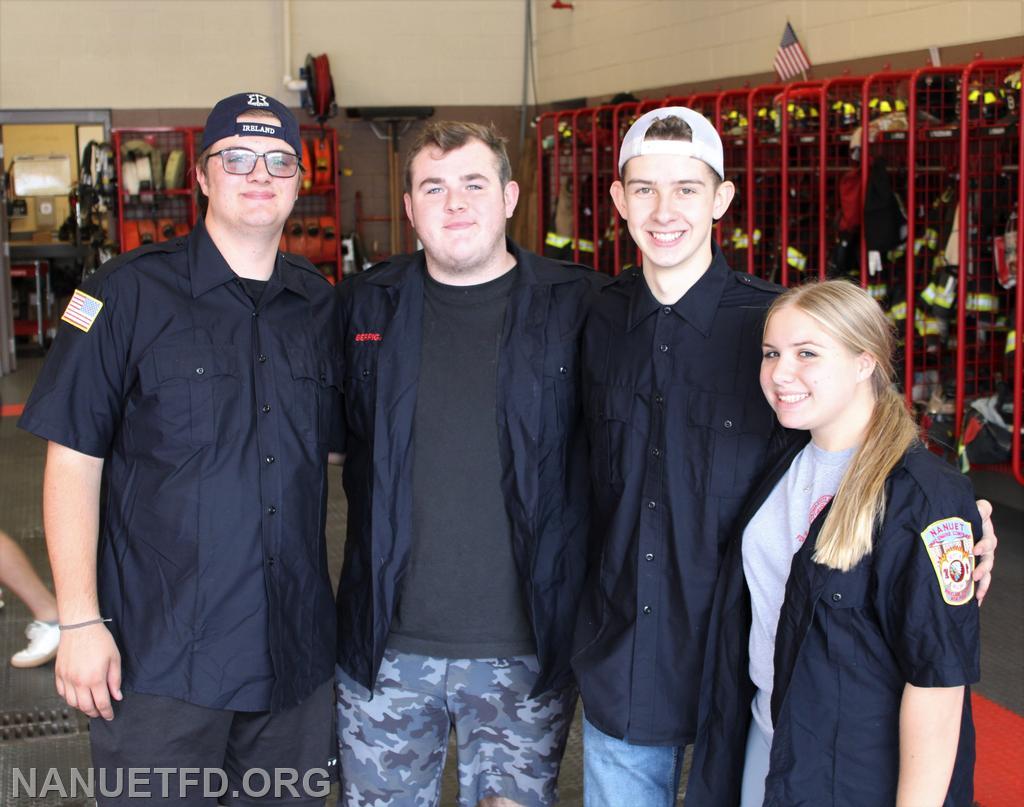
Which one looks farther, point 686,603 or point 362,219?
point 362,219

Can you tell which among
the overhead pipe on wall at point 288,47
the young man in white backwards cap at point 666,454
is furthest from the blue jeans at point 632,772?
the overhead pipe on wall at point 288,47

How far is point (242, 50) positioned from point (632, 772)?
11.7 m

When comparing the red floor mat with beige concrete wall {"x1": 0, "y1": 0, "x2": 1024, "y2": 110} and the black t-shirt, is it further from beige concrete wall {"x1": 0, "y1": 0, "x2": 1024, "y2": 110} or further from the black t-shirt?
beige concrete wall {"x1": 0, "y1": 0, "x2": 1024, "y2": 110}

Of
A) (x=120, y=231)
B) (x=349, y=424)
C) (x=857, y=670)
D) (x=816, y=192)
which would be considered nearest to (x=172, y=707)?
(x=349, y=424)

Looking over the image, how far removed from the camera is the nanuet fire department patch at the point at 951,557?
1859 mm

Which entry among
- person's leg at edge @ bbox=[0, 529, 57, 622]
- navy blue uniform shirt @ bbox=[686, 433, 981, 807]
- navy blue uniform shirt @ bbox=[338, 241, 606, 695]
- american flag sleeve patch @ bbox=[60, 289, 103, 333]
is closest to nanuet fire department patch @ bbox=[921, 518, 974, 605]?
navy blue uniform shirt @ bbox=[686, 433, 981, 807]

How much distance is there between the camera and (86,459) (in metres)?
2.36

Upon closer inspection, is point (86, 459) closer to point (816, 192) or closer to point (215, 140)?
point (215, 140)

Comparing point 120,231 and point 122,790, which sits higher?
point 120,231

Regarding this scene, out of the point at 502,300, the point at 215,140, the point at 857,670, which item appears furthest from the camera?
the point at 502,300

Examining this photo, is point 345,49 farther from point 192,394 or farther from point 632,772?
point 632,772

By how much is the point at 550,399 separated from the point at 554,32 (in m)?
11.1

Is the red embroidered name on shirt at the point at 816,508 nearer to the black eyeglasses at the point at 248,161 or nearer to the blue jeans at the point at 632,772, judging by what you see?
the blue jeans at the point at 632,772

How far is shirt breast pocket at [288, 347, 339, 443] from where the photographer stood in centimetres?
249
